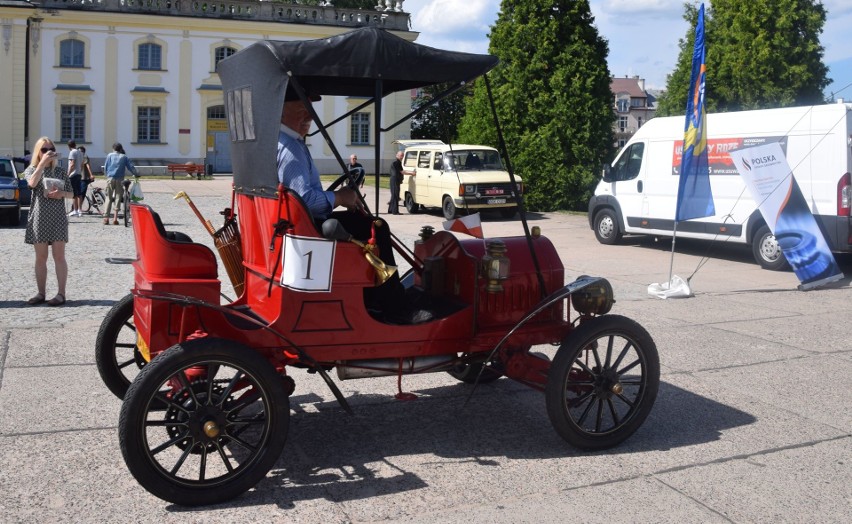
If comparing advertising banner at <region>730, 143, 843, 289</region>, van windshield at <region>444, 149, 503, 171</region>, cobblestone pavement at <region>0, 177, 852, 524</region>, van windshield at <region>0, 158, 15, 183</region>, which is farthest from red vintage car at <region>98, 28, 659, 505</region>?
van windshield at <region>444, 149, 503, 171</region>

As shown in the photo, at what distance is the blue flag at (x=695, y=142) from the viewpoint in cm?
1210

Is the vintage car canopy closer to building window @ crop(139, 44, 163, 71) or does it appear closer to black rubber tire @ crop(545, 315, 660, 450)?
black rubber tire @ crop(545, 315, 660, 450)

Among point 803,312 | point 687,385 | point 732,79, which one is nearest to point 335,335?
point 687,385

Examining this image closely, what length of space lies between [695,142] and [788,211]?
189 cm

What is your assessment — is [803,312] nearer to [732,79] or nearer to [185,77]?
[732,79]

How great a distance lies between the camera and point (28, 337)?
830 centimetres

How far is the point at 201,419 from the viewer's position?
469cm

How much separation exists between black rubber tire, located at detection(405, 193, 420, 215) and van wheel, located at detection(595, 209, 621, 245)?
323 inches

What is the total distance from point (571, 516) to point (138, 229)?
2.86 meters

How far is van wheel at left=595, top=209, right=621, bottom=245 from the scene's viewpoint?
736 inches

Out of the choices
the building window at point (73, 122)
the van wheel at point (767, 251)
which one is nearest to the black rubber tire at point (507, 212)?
the van wheel at point (767, 251)

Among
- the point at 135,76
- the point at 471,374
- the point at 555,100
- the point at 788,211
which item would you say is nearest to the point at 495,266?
the point at 471,374

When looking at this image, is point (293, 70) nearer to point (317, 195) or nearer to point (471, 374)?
point (317, 195)

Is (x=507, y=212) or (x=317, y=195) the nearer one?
(x=317, y=195)
